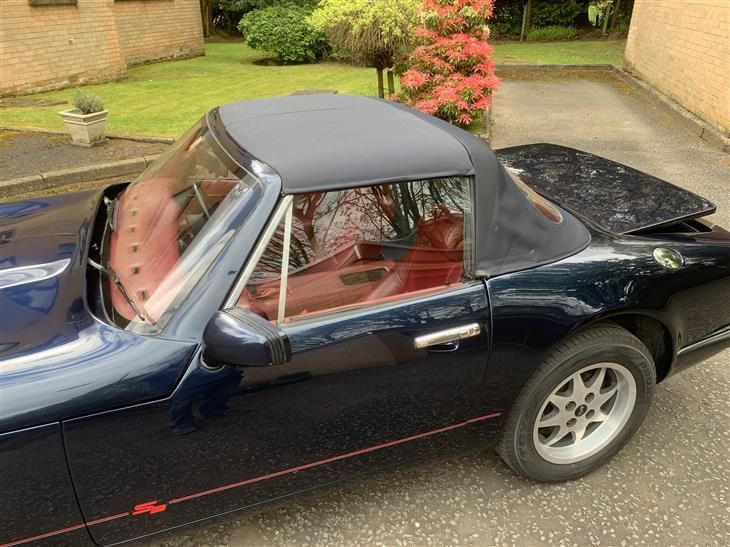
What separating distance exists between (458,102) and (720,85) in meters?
3.97

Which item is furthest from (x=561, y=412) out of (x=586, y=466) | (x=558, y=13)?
(x=558, y=13)

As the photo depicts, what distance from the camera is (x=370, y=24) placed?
22.4ft

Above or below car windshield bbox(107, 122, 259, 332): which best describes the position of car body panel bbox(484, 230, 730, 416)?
below

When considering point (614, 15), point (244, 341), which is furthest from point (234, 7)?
point (244, 341)

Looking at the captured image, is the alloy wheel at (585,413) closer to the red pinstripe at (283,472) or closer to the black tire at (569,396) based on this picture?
the black tire at (569,396)

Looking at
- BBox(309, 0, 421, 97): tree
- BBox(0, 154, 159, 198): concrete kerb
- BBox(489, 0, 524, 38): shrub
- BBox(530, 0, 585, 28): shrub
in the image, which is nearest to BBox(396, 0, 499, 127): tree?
BBox(309, 0, 421, 97): tree

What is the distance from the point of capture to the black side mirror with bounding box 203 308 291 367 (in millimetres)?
1501

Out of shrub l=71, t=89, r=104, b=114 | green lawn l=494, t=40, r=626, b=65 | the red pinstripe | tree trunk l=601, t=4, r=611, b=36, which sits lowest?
the red pinstripe

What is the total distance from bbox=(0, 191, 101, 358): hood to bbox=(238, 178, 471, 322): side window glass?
1.88 ft

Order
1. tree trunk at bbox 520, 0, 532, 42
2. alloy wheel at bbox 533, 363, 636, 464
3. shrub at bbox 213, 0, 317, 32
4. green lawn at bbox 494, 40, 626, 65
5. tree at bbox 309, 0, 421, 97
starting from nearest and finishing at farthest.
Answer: alloy wheel at bbox 533, 363, 636, 464
tree at bbox 309, 0, 421, 97
green lawn at bbox 494, 40, 626, 65
shrub at bbox 213, 0, 317, 32
tree trunk at bbox 520, 0, 532, 42

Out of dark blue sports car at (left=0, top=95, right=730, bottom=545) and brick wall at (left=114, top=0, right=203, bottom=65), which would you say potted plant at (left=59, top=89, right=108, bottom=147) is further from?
brick wall at (left=114, top=0, right=203, bottom=65)

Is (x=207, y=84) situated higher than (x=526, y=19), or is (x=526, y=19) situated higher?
(x=526, y=19)

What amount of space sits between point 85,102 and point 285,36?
998cm

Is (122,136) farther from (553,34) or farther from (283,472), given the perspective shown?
(553,34)
